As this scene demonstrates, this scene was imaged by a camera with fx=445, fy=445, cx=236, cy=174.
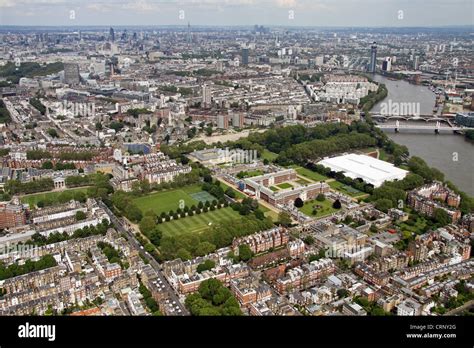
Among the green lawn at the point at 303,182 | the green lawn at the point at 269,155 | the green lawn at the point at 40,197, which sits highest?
the green lawn at the point at 269,155

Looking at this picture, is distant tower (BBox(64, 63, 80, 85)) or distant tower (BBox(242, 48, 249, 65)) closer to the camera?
distant tower (BBox(64, 63, 80, 85))

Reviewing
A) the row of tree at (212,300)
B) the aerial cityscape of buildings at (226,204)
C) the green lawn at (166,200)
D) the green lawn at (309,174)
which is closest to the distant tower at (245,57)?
the aerial cityscape of buildings at (226,204)

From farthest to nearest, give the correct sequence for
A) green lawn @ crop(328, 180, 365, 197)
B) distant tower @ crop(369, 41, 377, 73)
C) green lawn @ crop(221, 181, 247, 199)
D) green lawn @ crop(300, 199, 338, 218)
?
distant tower @ crop(369, 41, 377, 73), green lawn @ crop(328, 180, 365, 197), green lawn @ crop(221, 181, 247, 199), green lawn @ crop(300, 199, 338, 218)

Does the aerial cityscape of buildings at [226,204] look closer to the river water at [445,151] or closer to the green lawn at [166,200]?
the green lawn at [166,200]

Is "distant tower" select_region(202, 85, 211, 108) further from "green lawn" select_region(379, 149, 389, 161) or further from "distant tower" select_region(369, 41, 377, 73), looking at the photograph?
"distant tower" select_region(369, 41, 377, 73)

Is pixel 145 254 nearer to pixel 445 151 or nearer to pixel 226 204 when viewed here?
pixel 226 204

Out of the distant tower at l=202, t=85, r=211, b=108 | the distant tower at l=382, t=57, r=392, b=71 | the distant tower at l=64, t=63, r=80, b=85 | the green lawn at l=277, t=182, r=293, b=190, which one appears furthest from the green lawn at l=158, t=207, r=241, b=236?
the distant tower at l=382, t=57, r=392, b=71

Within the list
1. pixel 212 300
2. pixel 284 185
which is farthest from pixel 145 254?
pixel 284 185

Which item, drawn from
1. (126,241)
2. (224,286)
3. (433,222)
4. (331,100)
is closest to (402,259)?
(433,222)
